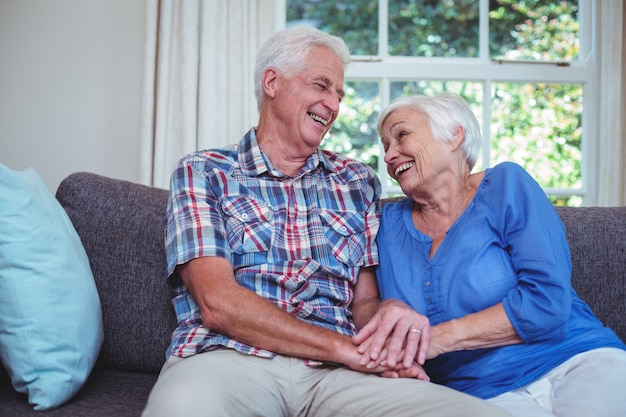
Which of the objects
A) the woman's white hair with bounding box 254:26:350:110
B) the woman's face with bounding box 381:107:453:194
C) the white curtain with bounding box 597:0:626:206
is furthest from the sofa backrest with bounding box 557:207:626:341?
the white curtain with bounding box 597:0:626:206

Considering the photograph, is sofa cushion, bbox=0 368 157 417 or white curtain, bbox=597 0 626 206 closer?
sofa cushion, bbox=0 368 157 417

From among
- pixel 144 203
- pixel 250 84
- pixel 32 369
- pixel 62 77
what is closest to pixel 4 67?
pixel 62 77

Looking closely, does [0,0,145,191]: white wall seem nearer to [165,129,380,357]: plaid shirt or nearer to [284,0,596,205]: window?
[284,0,596,205]: window

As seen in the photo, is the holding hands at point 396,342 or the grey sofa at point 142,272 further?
the grey sofa at point 142,272

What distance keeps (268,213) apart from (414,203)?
411 mm

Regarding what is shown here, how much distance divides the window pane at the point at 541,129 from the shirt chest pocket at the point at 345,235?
141 cm

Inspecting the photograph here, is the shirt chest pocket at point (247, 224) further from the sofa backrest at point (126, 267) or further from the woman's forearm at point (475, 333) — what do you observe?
the woman's forearm at point (475, 333)

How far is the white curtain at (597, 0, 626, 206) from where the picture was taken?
113 inches

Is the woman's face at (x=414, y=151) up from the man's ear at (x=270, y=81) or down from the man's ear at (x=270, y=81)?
down

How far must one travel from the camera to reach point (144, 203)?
6.56 ft

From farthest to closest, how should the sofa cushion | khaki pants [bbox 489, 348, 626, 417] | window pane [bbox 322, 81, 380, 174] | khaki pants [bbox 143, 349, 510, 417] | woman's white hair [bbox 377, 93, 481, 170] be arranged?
1. window pane [bbox 322, 81, 380, 174]
2. woman's white hair [bbox 377, 93, 481, 170]
3. the sofa cushion
4. khaki pants [bbox 489, 348, 626, 417]
5. khaki pants [bbox 143, 349, 510, 417]

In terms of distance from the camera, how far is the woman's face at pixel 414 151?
1762mm

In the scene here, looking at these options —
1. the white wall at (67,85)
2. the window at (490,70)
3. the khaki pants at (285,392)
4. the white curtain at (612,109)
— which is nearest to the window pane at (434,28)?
the window at (490,70)

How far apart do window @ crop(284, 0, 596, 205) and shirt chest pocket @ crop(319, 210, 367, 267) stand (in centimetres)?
115
